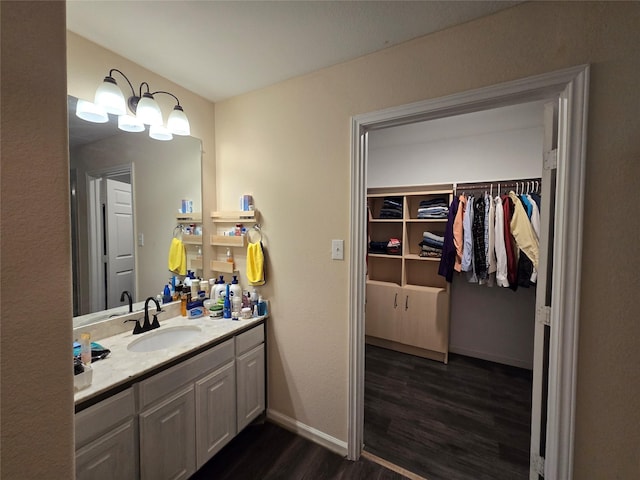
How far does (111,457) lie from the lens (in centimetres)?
110

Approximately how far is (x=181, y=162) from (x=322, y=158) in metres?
1.09

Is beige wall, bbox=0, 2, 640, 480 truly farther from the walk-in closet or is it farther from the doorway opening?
the walk-in closet

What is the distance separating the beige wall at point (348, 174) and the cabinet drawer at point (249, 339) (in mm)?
100

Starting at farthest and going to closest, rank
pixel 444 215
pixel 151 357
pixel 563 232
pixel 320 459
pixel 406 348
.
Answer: pixel 406 348
pixel 444 215
pixel 320 459
pixel 151 357
pixel 563 232

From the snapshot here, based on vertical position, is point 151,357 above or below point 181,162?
below

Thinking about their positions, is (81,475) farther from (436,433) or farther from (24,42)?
(436,433)

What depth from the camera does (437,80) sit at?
1.36 meters

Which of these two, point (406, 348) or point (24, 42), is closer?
point (24, 42)

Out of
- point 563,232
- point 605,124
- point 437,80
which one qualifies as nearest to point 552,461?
point 563,232

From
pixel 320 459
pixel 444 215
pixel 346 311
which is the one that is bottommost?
pixel 320 459

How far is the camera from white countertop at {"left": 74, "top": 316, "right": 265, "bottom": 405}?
3.55 ft

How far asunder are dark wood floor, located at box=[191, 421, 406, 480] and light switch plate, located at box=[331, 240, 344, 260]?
1282 millimetres

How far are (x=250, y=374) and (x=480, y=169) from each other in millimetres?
2959

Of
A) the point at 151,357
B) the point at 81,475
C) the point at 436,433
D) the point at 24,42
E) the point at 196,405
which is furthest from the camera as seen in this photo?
the point at 436,433
